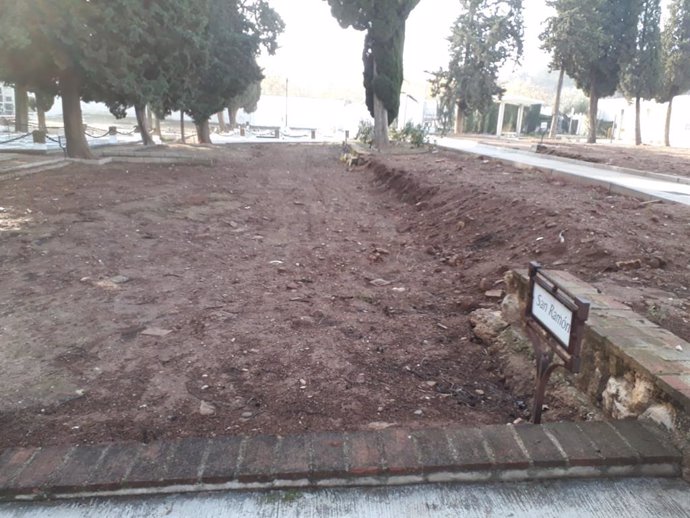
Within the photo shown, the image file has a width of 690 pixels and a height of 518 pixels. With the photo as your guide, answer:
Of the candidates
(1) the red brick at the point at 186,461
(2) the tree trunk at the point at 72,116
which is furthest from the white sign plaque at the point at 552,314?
(2) the tree trunk at the point at 72,116

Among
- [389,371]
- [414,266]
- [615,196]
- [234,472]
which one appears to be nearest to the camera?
[234,472]

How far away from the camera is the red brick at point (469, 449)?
210 cm

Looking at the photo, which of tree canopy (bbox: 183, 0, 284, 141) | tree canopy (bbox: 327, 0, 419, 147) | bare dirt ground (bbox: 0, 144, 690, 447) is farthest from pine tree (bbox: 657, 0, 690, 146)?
bare dirt ground (bbox: 0, 144, 690, 447)

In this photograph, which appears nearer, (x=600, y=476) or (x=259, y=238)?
(x=600, y=476)

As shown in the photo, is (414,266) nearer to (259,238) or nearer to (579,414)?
(259,238)

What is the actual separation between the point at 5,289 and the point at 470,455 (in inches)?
180

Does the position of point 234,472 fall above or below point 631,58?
below

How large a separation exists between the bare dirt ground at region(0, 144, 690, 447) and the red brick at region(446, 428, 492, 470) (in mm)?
491

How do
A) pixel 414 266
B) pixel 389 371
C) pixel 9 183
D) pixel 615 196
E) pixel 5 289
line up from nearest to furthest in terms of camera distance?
pixel 389 371
pixel 5 289
pixel 414 266
pixel 615 196
pixel 9 183

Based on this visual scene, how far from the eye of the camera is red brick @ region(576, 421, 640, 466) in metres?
2.15

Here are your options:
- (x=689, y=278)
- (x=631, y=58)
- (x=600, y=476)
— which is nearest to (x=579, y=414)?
(x=600, y=476)

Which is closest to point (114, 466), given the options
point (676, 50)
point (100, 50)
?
point (100, 50)

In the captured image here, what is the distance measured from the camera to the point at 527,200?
25.0 feet

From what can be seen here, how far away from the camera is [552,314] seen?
242 centimetres
